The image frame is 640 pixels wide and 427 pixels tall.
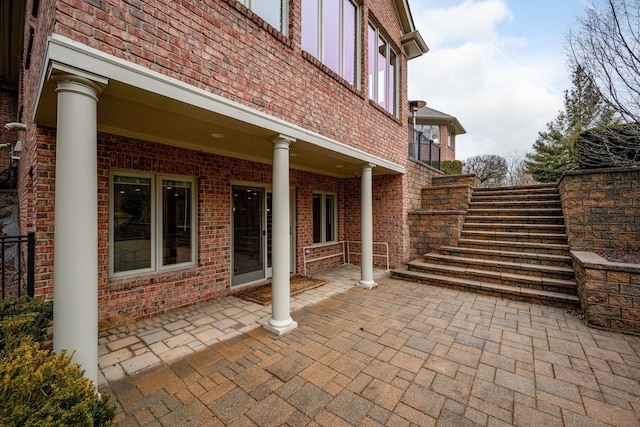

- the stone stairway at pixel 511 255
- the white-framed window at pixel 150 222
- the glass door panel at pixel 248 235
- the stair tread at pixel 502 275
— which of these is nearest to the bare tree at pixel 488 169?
the stone stairway at pixel 511 255

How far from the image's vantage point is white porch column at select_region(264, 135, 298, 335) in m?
3.53

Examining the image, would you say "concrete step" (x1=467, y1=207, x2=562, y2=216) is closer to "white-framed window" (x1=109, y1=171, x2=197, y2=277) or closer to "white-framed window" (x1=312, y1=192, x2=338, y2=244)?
"white-framed window" (x1=312, y1=192, x2=338, y2=244)

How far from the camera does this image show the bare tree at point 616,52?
4.22 meters

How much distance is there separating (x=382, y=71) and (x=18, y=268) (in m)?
7.69

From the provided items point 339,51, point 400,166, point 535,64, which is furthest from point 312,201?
point 535,64

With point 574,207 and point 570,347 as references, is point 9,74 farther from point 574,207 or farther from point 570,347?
point 574,207

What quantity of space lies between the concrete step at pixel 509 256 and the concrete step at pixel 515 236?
18.8 inches

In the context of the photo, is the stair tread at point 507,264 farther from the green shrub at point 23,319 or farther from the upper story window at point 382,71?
the green shrub at point 23,319

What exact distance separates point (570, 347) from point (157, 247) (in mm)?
5551

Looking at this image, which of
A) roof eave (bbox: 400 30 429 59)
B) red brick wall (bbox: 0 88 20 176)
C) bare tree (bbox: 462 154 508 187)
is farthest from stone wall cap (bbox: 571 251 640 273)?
bare tree (bbox: 462 154 508 187)

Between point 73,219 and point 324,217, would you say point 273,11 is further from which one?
point 324,217

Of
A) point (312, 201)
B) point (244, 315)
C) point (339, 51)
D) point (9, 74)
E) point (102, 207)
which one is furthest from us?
point (9, 74)

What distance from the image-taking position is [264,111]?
326 centimetres

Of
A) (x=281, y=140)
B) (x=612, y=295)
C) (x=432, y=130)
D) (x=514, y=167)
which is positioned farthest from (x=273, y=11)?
(x=514, y=167)
